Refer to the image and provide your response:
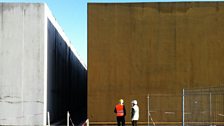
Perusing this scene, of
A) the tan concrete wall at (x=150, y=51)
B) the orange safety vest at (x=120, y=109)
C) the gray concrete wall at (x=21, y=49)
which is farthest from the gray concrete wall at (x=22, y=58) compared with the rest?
the orange safety vest at (x=120, y=109)

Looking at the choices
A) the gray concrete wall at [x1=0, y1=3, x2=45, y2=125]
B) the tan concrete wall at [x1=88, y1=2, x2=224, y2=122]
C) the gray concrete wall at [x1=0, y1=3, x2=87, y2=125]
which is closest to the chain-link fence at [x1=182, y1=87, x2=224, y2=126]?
the tan concrete wall at [x1=88, y1=2, x2=224, y2=122]

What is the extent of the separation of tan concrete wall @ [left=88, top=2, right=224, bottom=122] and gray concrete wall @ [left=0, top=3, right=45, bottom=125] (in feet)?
9.34

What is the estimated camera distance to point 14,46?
2327 centimetres

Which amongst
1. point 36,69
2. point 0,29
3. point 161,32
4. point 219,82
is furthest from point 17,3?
point 219,82

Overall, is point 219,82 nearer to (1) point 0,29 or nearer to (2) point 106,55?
(2) point 106,55

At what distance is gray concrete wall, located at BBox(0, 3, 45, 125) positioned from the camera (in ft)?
76.0

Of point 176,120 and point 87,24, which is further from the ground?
point 87,24

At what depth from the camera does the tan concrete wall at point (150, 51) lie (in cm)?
2430

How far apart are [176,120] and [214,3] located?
6.87 meters

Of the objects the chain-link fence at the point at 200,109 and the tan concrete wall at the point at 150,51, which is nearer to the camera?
the chain-link fence at the point at 200,109

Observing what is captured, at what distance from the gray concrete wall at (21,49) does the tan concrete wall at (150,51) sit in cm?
285

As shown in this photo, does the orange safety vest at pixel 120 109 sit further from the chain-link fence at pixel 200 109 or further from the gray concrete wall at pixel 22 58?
the gray concrete wall at pixel 22 58

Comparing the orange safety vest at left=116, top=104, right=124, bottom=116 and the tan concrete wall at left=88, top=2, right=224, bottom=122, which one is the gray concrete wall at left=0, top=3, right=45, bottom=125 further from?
the orange safety vest at left=116, top=104, right=124, bottom=116

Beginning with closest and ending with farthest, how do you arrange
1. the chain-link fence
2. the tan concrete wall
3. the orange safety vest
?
1. the orange safety vest
2. the chain-link fence
3. the tan concrete wall
